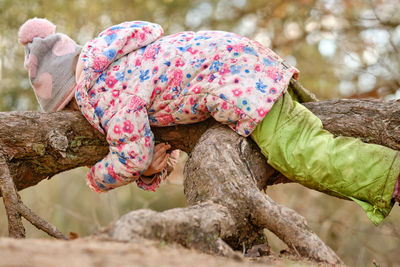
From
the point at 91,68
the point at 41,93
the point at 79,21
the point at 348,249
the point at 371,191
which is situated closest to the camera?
the point at 371,191

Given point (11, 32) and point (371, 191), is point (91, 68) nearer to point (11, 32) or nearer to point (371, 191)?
point (371, 191)

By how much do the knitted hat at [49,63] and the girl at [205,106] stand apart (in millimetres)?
17

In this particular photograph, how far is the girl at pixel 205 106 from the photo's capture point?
214 centimetres

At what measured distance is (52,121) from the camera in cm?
242

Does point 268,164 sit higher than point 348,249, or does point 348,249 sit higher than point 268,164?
point 268,164

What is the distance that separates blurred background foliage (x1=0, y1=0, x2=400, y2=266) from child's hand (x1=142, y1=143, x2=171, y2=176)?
258 cm

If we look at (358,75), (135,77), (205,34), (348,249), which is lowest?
(348,249)

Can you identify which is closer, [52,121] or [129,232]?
[129,232]

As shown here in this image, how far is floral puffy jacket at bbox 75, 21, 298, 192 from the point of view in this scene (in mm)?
2229

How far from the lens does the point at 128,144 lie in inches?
88.8

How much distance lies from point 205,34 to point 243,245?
1.06m

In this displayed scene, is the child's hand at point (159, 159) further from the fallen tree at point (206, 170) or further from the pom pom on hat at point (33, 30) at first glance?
the pom pom on hat at point (33, 30)

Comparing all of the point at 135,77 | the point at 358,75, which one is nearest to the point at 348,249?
the point at 358,75

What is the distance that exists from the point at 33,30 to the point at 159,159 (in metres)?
1.01
